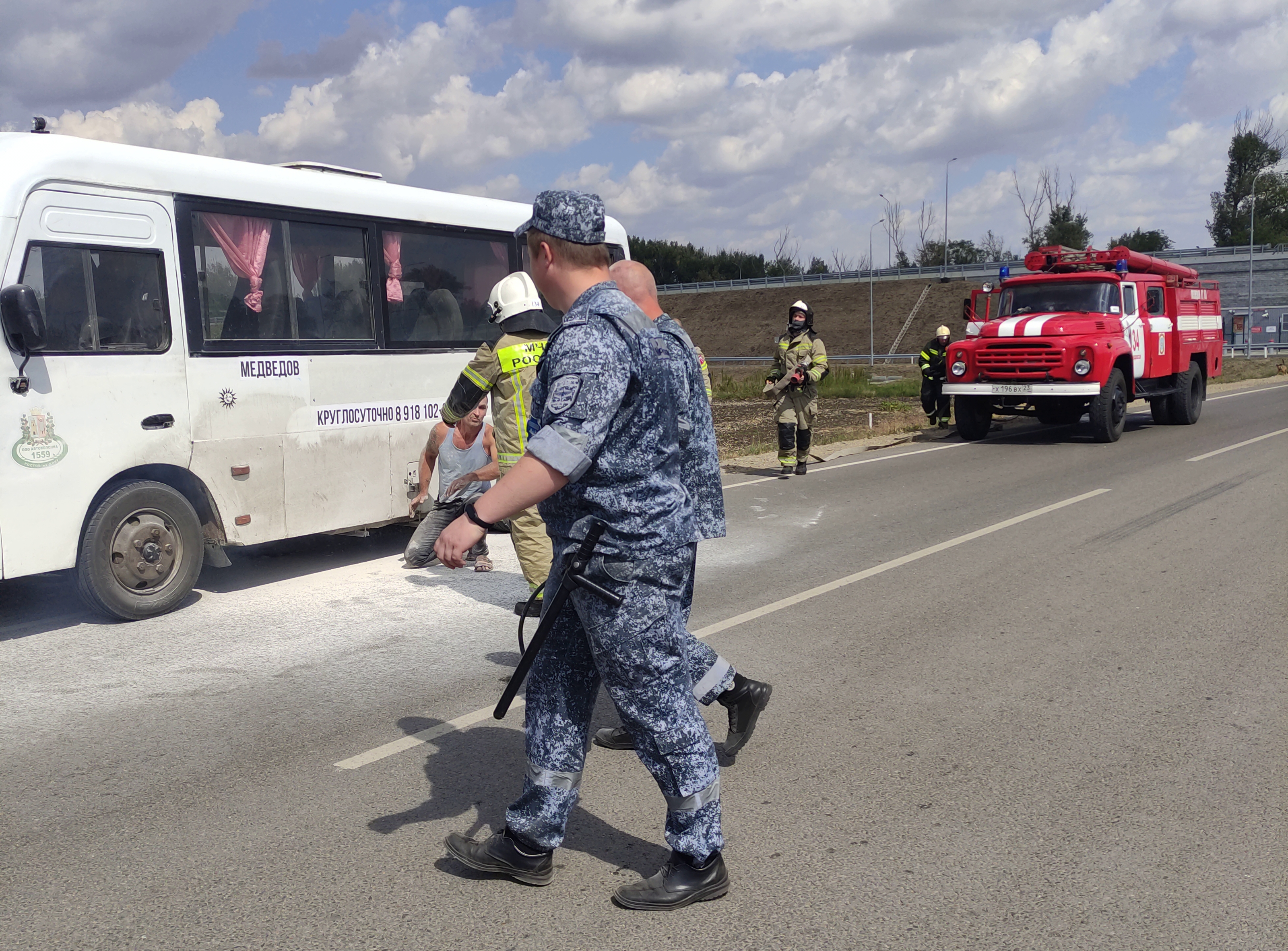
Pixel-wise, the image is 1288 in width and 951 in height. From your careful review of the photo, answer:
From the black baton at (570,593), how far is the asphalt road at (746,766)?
0.76 meters

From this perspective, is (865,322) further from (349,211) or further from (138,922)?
(138,922)

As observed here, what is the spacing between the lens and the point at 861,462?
49.5 feet

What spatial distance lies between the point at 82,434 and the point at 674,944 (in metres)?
5.14

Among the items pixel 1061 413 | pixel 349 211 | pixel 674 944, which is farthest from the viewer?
pixel 1061 413

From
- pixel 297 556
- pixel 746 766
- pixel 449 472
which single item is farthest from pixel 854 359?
pixel 746 766

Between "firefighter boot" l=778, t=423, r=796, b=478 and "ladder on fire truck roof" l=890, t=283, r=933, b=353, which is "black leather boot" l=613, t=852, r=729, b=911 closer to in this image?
"firefighter boot" l=778, t=423, r=796, b=478

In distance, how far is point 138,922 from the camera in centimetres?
315

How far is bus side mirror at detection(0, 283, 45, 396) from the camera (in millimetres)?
6086

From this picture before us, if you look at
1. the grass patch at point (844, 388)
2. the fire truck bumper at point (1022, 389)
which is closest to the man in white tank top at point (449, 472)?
the fire truck bumper at point (1022, 389)

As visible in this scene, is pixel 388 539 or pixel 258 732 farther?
pixel 388 539

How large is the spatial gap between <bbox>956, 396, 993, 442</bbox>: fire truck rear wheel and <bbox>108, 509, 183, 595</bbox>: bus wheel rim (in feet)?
43.9

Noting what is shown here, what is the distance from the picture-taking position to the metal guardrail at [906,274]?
217 feet

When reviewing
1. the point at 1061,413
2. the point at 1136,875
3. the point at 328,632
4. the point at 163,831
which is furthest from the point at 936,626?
the point at 1061,413

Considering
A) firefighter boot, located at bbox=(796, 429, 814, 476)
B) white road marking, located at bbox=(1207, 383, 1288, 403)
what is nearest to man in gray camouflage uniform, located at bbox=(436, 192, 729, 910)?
firefighter boot, located at bbox=(796, 429, 814, 476)
